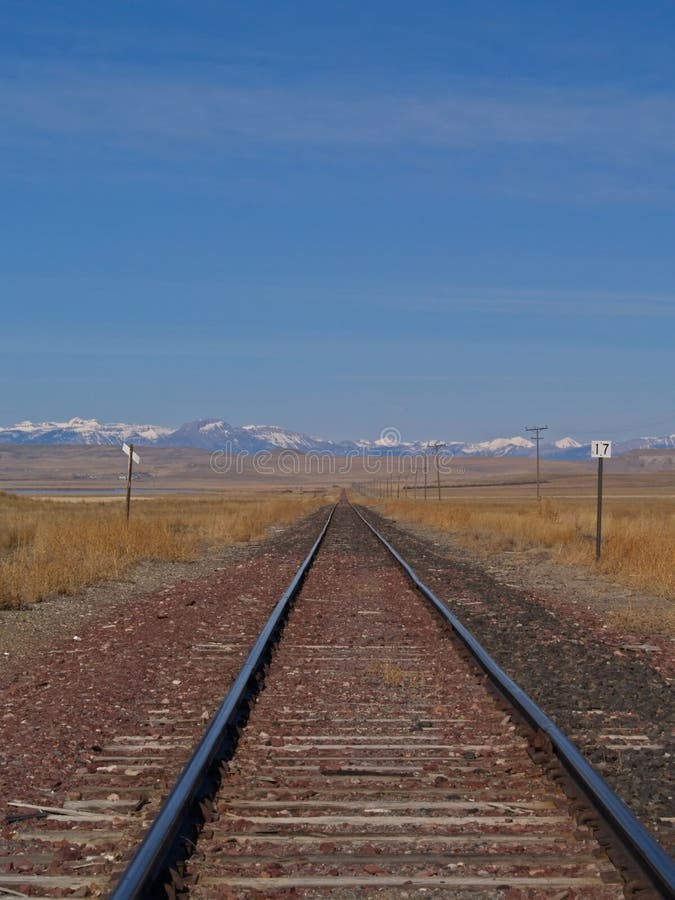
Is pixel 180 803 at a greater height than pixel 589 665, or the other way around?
pixel 180 803

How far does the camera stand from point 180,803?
496 centimetres

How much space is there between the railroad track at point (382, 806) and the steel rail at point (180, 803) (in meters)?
0.01

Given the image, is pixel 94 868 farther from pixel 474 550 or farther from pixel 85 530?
pixel 474 550

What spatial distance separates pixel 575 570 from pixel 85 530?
10.9m

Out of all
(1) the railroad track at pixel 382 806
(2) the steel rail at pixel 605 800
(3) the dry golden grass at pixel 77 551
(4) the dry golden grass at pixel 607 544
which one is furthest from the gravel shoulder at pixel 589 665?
(3) the dry golden grass at pixel 77 551

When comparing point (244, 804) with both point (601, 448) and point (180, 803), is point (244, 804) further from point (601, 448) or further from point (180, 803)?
point (601, 448)

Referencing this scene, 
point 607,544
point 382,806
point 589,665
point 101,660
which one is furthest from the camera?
point 607,544

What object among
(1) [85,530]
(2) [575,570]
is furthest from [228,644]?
(1) [85,530]

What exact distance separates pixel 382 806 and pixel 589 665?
4.90m

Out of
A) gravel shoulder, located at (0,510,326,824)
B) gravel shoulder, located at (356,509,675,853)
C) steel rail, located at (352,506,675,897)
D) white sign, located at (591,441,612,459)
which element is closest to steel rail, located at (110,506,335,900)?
gravel shoulder, located at (0,510,326,824)

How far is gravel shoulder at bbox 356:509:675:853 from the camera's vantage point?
6.12 meters

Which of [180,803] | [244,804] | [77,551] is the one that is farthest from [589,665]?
[77,551]

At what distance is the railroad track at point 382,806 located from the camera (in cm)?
435

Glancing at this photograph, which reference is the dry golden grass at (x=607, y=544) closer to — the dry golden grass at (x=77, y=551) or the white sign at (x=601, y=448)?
the white sign at (x=601, y=448)
